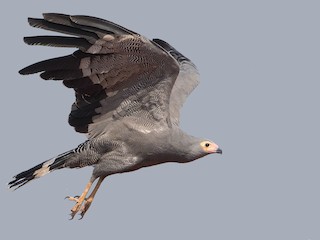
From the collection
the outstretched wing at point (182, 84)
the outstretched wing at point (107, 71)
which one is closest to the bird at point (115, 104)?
the outstretched wing at point (107, 71)

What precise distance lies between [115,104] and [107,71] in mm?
644

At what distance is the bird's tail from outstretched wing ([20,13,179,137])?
49cm

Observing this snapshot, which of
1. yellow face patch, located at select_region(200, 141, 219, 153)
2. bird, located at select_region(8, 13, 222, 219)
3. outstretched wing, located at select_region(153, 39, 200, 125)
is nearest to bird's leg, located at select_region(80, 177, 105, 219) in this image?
bird, located at select_region(8, 13, 222, 219)

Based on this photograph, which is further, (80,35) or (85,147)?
(85,147)

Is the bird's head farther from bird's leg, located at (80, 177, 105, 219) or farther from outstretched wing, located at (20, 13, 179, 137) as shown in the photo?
bird's leg, located at (80, 177, 105, 219)

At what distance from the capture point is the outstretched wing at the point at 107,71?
12062mm

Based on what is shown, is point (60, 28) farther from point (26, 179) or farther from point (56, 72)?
point (26, 179)

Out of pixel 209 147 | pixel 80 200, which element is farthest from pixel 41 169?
pixel 209 147

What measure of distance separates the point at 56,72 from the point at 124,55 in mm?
1041

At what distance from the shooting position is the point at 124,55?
12438 millimetres

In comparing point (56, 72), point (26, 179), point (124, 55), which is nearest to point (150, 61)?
point (124, 55)

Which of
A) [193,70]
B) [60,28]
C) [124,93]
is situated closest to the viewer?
Result: [60,28]

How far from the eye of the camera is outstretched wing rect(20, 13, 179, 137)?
475 inches

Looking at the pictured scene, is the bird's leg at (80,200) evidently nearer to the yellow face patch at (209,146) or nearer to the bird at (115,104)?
the bird at (115,104)
